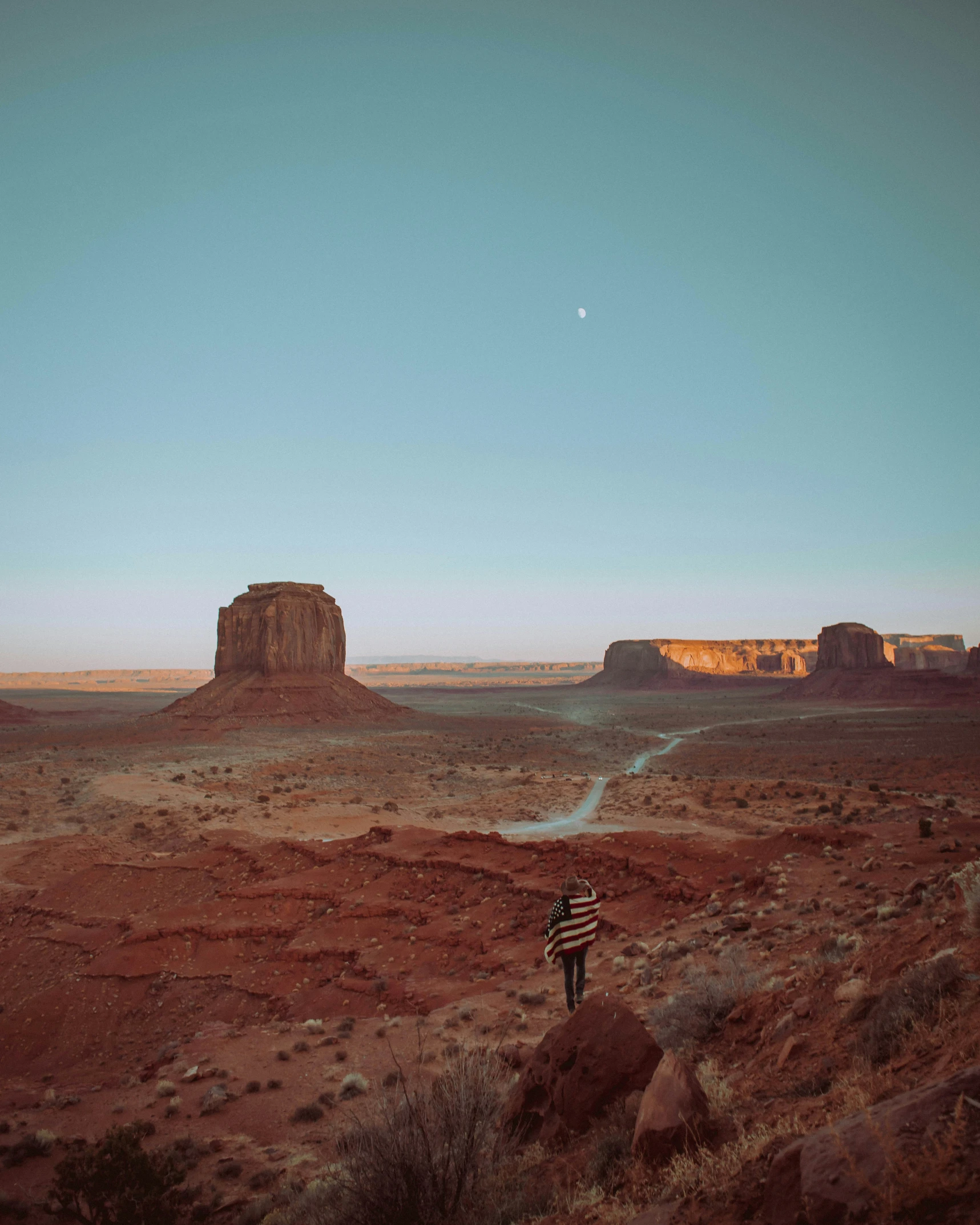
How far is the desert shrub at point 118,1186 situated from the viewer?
564cm

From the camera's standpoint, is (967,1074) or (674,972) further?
Answer: (674,972)

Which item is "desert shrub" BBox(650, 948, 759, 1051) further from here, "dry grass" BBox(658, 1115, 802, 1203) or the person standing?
"dry grass" BBox(658, 1115, 802, 1203)

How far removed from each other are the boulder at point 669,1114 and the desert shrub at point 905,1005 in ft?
4.09

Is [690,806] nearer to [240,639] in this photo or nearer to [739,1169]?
[739,1169]

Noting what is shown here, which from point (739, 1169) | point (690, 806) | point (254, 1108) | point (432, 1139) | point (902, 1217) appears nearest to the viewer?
point (902, 1217)

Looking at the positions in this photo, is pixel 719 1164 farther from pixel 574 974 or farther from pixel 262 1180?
pixel 574 974

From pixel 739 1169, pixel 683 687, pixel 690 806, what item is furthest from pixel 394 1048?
pixel 683 687

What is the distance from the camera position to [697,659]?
513 feet

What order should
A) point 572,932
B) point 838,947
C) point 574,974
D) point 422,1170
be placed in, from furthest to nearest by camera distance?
point 574,974 → point 572,932 → point 838,947 → point 422,1170

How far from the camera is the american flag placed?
28.6 feet

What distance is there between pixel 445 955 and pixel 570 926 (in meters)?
5.42

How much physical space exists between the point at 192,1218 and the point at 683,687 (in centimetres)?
13895

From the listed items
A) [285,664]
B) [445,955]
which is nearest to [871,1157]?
[445,955]

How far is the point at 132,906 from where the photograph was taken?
1614cm
